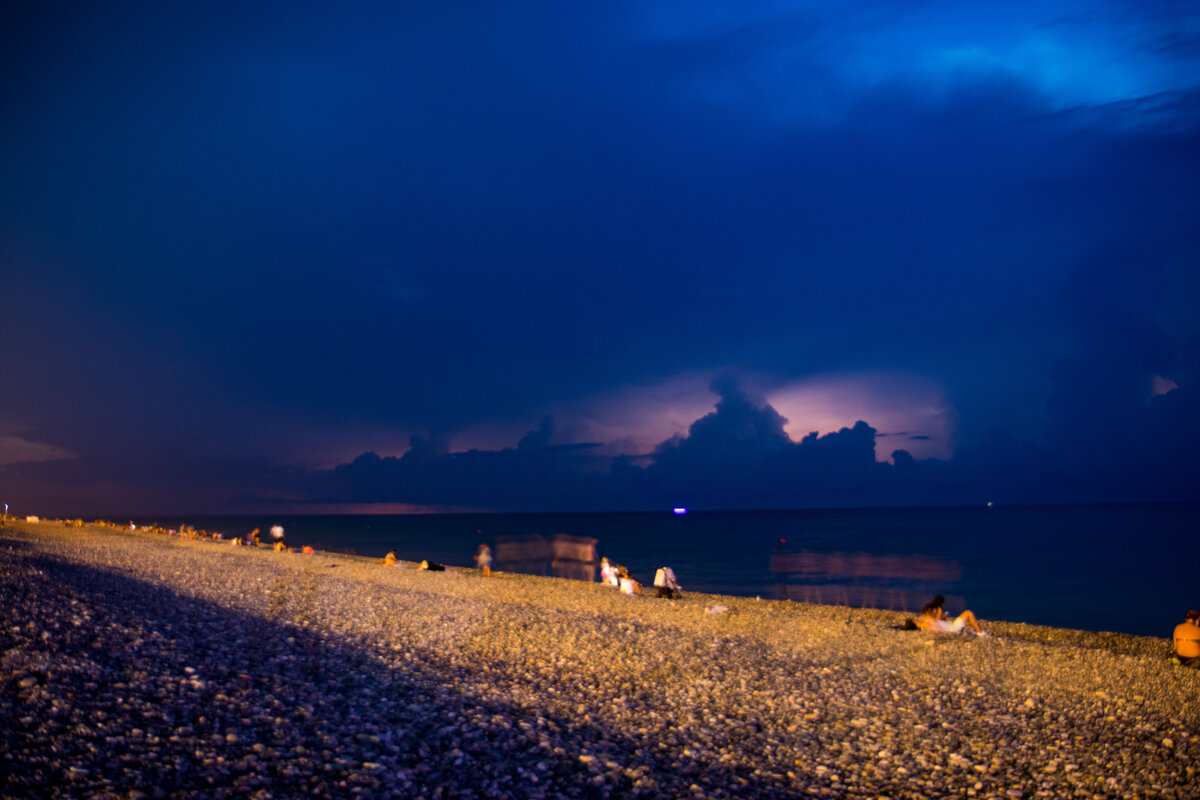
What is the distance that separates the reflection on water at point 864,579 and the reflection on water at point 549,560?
662 inches

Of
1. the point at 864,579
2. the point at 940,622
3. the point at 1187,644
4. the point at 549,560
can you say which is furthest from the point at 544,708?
the point at 549,560

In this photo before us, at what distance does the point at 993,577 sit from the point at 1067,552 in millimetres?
28470

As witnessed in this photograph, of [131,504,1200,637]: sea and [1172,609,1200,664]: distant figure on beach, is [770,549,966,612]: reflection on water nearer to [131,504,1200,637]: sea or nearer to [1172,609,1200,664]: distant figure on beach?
[131,504,1200,637]: sea

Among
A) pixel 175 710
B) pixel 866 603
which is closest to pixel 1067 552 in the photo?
pixel 866 603

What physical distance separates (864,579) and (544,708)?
4943cm

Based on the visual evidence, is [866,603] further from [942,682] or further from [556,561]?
[556,561]

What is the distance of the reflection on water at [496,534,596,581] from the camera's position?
188 feet

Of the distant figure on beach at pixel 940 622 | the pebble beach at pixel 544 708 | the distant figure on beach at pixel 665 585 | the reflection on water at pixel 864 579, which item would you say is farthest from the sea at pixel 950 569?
the pebble beach at pixel 544 708

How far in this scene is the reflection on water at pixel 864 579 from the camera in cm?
4194

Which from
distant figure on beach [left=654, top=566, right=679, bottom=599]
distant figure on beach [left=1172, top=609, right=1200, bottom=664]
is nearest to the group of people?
distant figure on beach [left=654, top=566, right=679, bottom=599]

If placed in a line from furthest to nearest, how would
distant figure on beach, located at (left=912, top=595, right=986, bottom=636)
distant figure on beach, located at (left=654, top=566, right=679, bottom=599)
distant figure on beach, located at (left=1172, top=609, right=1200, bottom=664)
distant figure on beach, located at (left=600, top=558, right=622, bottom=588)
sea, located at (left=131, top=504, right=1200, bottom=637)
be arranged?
sea, located at (left=131, top=504, right=1200, bottom=637) < distant figure on beach, located at (left=600, top=558, right=622, bottom=588) < distant figure on beach, located at (left=654, top=566, right=679, bottom=599) < distant figure on beach, located at (left=912, top=595, right=986, bottom=636) < distant figure on beach, located at (left=1172, top=609, right=1200, bottom=664)

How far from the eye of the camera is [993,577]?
5600 cm

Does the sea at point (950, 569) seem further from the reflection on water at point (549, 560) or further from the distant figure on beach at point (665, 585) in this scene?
the distant figure on beach at point (665, 585)

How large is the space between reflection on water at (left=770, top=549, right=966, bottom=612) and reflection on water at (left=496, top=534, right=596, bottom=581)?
55.2 feet
